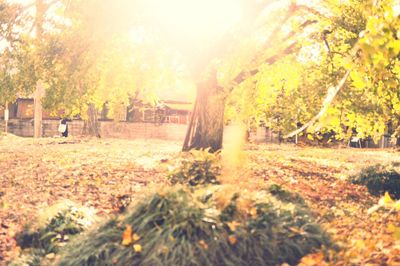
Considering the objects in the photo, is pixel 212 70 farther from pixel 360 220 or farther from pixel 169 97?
pixel 169 97

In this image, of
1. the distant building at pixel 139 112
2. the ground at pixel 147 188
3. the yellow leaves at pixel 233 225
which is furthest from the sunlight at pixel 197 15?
the distant building at pixel 139 112

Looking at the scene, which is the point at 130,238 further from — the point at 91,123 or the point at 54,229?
the point at 91,123

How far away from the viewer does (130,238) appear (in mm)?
5617

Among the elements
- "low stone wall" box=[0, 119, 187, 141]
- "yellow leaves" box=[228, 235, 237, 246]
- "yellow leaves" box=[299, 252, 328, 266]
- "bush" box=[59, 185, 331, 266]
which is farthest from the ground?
"low stone wall" box=[0, 119, 187, 141]

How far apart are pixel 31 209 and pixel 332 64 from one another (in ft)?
29.1

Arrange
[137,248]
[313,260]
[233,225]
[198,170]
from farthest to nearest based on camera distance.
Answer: [198,170] < [233,225] < [313,260] < [137,248]

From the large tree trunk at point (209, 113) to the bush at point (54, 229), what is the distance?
26.8 feet

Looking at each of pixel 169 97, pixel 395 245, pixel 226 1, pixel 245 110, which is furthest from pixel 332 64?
pixel 169 97

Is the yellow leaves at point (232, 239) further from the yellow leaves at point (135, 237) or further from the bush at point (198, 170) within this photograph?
the bush at point (198, 170)

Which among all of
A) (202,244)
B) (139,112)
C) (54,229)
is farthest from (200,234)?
(139,112)

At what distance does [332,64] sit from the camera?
14.4m

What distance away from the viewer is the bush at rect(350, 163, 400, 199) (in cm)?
1232

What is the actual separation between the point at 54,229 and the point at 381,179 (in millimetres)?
8076

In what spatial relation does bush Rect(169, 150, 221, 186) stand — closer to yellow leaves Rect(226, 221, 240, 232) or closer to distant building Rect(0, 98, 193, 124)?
yellow leaves Rect(226, 221, 240, 232)
